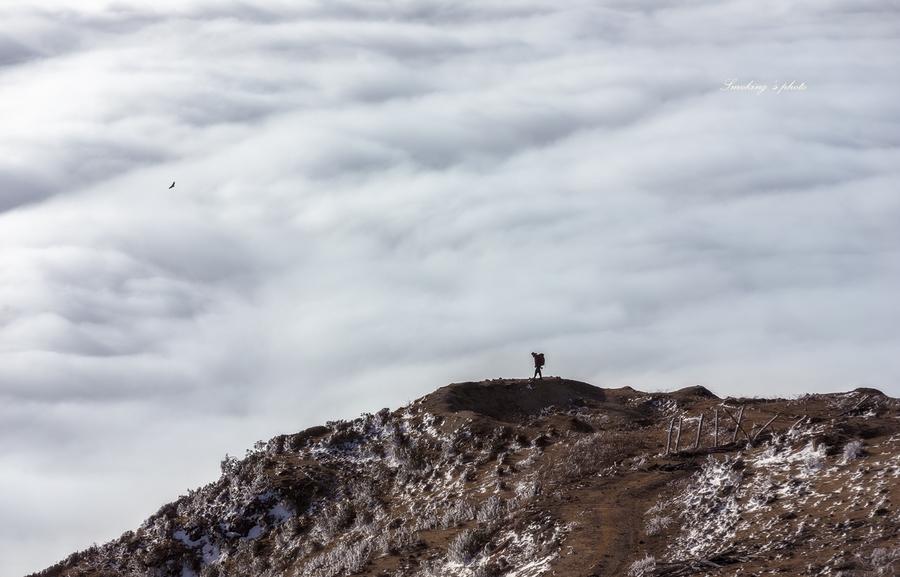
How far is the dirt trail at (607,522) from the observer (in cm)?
2933

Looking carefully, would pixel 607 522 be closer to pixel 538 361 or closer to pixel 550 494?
pixel 550 494

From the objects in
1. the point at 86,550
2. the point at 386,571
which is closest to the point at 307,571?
the point at 386,571

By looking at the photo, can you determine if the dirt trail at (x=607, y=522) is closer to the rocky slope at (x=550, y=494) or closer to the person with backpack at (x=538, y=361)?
the rocky slope at (x=550, y=494)

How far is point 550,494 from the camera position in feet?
117

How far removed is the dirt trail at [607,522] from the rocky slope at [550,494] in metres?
0.08

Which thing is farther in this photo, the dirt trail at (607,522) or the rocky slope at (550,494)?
the dirt trail at (607,522)

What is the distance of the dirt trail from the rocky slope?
8 centimetres

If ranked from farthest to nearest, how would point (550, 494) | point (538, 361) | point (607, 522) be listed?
point (538, 361) < point (550, 494) < point (607, 522)

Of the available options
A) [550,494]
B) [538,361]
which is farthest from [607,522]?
[538,361]

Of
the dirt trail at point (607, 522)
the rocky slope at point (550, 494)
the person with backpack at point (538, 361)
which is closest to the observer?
the rocky slope at point (550, 494)

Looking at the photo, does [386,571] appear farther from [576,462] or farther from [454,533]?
[576,462]

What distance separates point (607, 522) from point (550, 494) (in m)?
3.99

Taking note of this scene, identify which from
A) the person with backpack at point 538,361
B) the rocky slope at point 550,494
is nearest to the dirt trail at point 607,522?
the rocky slope at point 550,494

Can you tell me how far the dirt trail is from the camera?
96.2 ft
